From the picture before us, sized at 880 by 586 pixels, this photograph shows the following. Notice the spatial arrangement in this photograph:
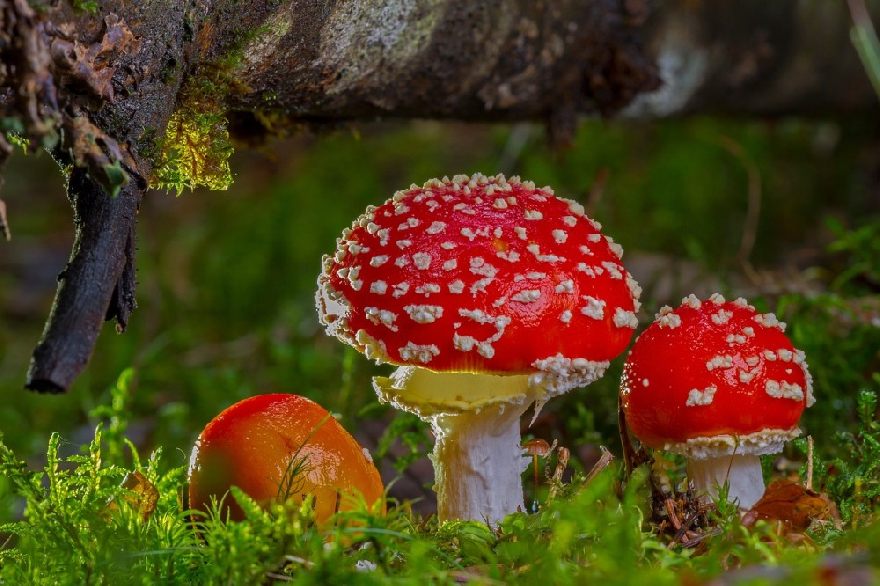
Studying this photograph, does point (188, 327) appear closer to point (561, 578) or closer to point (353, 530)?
point (353, 530)

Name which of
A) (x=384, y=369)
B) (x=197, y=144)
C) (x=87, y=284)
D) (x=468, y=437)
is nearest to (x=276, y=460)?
(x=468, y=437)

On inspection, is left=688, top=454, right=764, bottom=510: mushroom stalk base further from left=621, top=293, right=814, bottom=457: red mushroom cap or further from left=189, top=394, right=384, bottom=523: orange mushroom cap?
left=189, top=394, right=384, bottom=523: orange mushroom cap

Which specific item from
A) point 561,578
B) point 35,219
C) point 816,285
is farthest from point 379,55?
point 35,219

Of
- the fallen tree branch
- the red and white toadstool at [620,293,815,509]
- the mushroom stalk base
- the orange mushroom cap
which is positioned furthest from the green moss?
the mushroom stalk base

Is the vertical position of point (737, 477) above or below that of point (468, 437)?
below

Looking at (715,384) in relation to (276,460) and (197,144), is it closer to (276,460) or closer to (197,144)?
(276,460)
